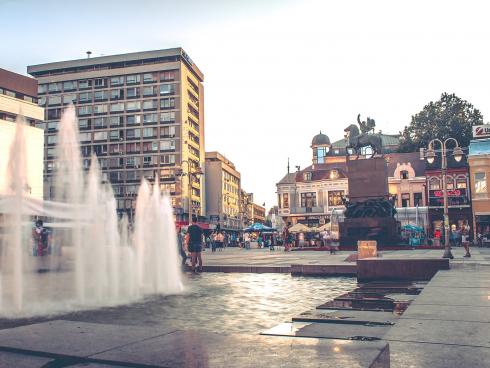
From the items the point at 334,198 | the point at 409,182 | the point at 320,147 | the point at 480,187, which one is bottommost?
the point at 480,187

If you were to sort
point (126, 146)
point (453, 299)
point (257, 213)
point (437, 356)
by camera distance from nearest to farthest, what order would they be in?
point (437, 356) < point (453, 299) < point (126, 146) < point (257, 213)

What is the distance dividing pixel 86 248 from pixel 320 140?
8264cm

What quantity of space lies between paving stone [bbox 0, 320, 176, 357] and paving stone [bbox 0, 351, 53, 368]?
0.07 metres

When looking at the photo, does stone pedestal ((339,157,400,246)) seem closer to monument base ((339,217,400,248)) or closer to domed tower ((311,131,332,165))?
monument base ((339,217,400,248))

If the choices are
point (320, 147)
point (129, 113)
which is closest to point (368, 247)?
point (129, 113)

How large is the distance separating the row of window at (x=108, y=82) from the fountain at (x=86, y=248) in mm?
69067

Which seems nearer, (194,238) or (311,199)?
(194,238)

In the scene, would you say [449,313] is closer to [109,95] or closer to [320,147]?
[109,95]

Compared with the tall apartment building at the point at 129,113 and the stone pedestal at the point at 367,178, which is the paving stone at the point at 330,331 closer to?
the stone pedestal at the point at 367,178

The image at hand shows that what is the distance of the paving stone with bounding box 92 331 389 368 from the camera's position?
2727 mm

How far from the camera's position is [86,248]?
31.3 ft

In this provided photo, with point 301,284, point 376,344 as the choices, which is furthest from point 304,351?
point 301,284

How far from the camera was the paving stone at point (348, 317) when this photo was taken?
18.4 feet

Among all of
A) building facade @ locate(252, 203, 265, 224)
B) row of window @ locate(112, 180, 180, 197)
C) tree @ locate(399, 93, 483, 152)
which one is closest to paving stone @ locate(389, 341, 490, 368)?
tree @ locate(399, 93, 483, 152)
